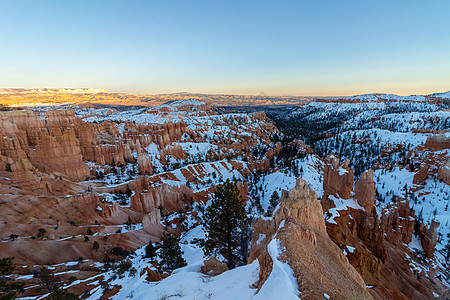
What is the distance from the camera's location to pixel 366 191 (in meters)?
22.0

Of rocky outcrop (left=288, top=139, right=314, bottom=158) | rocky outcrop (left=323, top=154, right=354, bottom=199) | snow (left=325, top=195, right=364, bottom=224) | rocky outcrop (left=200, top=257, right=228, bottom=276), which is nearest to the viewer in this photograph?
rocky outcrop (left=200, top=257, right=228, bottom=276)

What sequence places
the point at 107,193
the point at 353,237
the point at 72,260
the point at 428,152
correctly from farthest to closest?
the point at 428,152 < the point at 107,193 < the point at 72,260 < the point at 353,237

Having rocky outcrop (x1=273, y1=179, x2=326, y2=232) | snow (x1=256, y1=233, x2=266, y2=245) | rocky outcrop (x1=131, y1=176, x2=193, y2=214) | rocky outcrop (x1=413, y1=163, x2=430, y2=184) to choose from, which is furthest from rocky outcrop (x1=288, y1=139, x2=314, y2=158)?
snow (x1=256, y1=233, x2=266, y2=245)

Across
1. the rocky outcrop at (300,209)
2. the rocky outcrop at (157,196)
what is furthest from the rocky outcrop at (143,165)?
the rocky outcrop at (300,209)

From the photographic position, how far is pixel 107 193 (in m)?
35.2

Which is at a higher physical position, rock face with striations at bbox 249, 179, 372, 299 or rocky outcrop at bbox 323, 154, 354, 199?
rock face with striations at bbox 249, 179, 372, 299

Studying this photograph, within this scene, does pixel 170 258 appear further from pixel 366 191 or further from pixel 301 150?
pixel 301 150

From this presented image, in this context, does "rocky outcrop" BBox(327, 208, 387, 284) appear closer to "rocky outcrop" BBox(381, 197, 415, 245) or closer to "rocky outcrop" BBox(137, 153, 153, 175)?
"rocky outcrop" BBox(381, 197, 415, 245)

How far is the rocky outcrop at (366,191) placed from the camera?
21.9 meters

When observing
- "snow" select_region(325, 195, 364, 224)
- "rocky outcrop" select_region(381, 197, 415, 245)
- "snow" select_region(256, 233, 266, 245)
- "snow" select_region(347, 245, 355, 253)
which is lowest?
"rocky outcrop" select_region(381, 197, 415, 245)

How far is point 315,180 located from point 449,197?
1443 inches

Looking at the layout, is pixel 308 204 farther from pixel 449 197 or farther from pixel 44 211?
pixel 449 197

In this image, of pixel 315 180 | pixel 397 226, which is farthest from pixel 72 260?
pixel 315 180

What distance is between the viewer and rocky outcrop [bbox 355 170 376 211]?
21.9m
